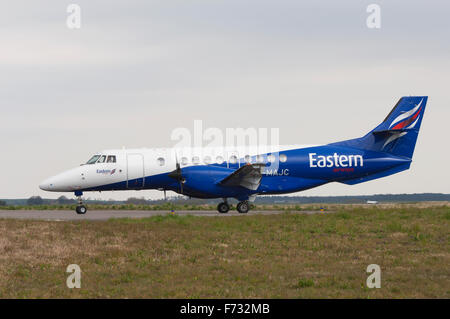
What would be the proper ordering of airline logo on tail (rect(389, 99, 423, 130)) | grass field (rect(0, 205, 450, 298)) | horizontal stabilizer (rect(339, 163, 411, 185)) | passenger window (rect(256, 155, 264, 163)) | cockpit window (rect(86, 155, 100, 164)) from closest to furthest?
1. grass field (rect(0, 205, 450, 298))
2. cockpit window (rect(86, 155, 100, 164))
3. passenger window (rect(256, 155, 264, 163))
4. horizontal stabilizer (rect(339, 163, 411, 185))
5. airline logo on tail (rect(389, 99, 423, 130))

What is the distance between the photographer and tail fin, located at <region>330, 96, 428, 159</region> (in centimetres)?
3581

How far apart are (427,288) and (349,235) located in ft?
27.9

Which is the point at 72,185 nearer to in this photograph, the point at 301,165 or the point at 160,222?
the point at 160,222

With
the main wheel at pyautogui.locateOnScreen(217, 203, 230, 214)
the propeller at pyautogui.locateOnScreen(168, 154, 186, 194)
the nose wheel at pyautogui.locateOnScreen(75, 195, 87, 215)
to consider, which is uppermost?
the propeller at pyautogui.locateOnScreen(168, 154, 186, 194)

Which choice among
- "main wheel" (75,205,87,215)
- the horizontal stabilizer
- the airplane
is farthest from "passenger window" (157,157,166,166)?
the horizontal stabilizer

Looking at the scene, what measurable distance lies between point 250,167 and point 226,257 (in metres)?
14.9

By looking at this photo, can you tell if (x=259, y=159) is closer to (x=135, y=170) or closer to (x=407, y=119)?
(x=135, y=170)

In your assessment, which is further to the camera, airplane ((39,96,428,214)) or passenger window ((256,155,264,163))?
passenger window ((256,155,264,163))

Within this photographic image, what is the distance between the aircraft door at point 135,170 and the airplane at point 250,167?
6 centimetres

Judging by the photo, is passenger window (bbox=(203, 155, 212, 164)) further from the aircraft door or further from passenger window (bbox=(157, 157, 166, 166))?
the aircraft door

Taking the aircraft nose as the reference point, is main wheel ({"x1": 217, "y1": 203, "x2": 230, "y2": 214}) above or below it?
below

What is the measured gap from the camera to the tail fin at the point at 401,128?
117ft

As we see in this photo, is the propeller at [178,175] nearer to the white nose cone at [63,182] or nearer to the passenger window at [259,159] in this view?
the passenger window at [259,159]

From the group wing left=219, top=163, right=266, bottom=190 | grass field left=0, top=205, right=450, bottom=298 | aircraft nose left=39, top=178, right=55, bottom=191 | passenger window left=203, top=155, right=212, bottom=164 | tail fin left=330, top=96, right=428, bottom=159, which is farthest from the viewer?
tail fin left=330, top=96, right=428, bottom=159
